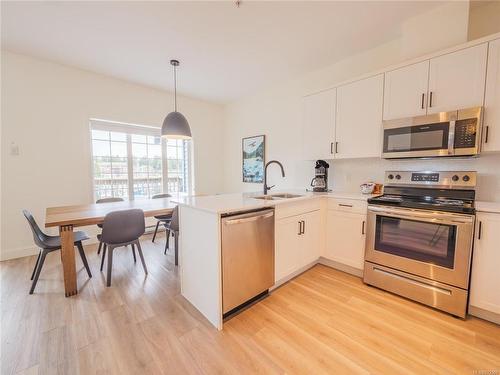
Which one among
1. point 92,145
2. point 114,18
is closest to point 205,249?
point 114,18

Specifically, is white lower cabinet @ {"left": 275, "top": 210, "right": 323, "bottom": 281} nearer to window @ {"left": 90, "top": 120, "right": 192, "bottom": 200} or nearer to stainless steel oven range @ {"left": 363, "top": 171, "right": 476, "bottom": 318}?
stainless steel oven range @ {"left": 363, "top": 171, "right": 476, "bottom": 318}

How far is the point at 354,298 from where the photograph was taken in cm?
202

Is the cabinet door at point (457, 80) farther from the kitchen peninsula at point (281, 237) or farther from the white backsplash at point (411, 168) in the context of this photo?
the kitchen peninsula at point (281, 237)

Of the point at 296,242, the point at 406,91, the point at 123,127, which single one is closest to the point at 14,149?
the point at 123,127

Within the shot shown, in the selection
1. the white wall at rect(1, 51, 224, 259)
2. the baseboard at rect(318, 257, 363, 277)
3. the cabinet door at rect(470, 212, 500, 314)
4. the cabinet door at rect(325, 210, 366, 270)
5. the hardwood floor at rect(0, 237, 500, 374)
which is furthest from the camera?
the white wall at rect(1, 51, 224, 259)

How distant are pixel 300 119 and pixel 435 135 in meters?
1.86

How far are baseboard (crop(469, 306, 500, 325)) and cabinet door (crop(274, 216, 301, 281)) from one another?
4.76 feet

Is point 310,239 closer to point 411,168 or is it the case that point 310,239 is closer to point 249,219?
point 249,219

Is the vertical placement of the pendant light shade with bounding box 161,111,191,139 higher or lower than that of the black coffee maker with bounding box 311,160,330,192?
higher

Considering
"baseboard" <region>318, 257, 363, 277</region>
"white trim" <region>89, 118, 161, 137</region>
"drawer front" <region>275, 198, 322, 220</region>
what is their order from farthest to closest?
1. "white trim" <region>89, 118, 161, 137</region>
2. "baseboard" <region>318, 257, 363, 277</region>
3. "drawer front" <region>275, 198, 322, 220</region>

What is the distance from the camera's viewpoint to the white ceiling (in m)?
2.03

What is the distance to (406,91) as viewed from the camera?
2.13 meters

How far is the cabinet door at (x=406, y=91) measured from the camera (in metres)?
2.04

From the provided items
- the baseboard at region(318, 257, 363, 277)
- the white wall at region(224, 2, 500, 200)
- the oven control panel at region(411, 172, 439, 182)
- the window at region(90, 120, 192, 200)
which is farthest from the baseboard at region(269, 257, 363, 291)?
the window at region(90, 120, 192, 200)
